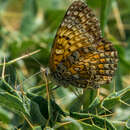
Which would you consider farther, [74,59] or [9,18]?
[9,18]

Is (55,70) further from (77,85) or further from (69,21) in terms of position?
(69,21)

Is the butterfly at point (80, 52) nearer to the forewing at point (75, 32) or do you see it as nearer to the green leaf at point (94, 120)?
the forewing at point (75, 32)

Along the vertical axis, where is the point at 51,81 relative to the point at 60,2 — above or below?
below

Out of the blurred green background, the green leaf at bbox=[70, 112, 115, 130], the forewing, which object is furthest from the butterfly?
the green leaf at bbox=[70, 112, 115, 130]

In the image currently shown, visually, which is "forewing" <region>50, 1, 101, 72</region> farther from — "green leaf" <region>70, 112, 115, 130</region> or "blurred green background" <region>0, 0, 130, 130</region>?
"green leaf" <region>70, 112, 115, 130</region>

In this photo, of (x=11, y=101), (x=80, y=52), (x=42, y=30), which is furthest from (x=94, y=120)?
(x=42, y=30)

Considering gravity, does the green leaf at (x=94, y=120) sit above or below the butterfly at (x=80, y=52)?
below

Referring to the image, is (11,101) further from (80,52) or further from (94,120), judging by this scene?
(80,52)

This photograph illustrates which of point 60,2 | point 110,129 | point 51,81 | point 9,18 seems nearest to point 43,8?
point 60,2

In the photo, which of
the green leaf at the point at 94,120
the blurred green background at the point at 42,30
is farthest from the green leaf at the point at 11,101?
the blurred green background at the point at 42,30
